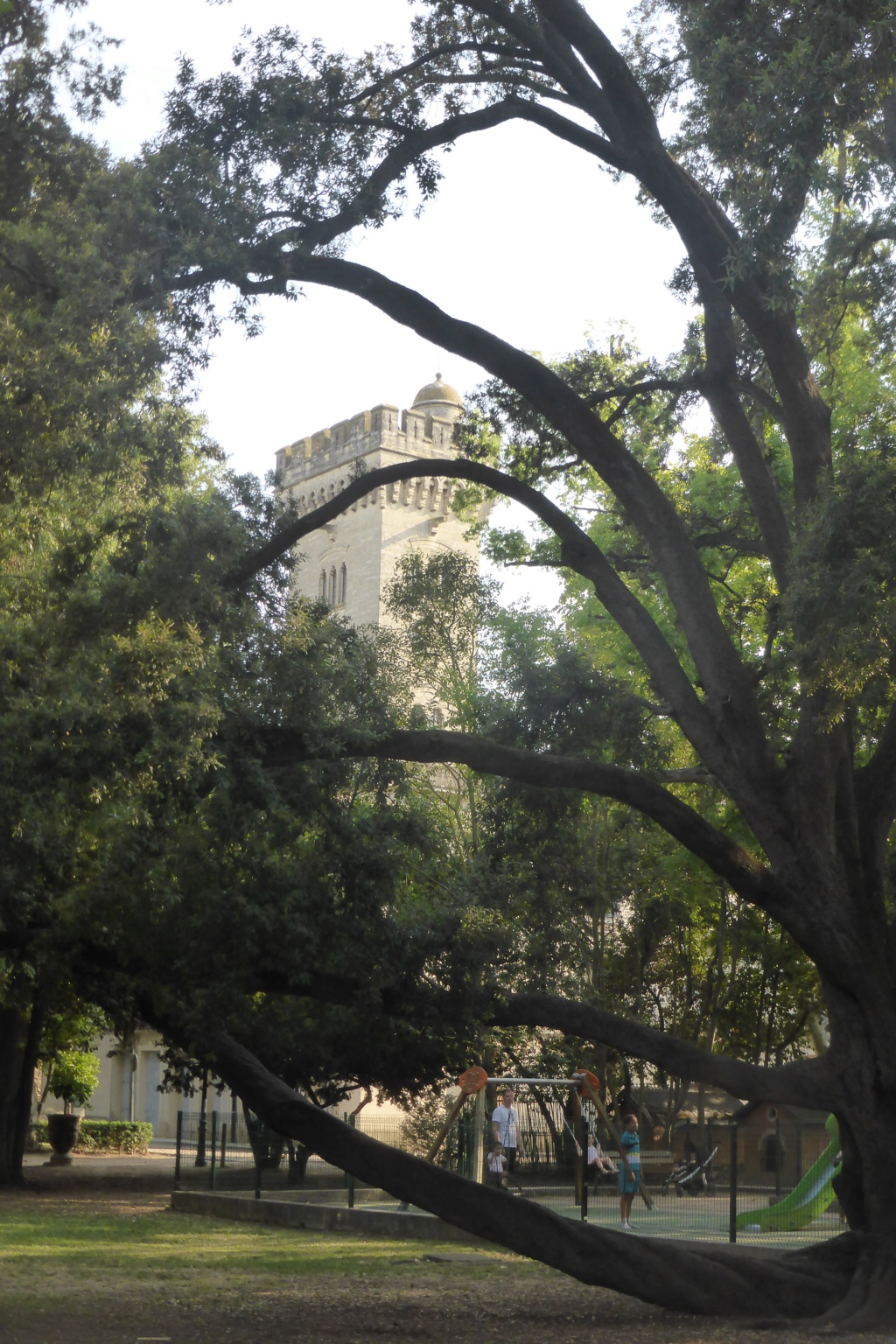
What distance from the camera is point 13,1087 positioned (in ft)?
87.6

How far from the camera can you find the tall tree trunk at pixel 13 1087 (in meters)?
26.4

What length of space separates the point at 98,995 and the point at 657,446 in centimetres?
1034

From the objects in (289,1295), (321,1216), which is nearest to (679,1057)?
(289,1295)

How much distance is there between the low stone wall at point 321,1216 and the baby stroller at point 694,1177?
2.69 metres

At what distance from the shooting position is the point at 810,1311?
41.1 ft

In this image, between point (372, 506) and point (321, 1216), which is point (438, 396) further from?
point (321, 1216)

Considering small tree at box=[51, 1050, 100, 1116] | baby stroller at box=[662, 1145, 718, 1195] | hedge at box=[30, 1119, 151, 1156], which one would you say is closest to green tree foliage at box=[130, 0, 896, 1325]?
baby stroller at box=[662, 1145, 718, 1195]

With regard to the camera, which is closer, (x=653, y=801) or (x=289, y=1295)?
(x=653, y=801)

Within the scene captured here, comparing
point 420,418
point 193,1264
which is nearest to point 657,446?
point 193,1264

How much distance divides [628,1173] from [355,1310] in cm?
633

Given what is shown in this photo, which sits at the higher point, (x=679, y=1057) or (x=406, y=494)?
(x=406, y=494)

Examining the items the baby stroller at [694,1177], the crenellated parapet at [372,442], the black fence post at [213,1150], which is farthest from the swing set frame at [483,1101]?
the crenellated parapet at [372,442]

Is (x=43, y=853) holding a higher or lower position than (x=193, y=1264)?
higher

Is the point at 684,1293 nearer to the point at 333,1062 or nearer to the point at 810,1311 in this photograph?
the point at 810,1311
